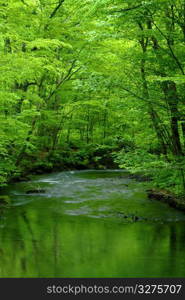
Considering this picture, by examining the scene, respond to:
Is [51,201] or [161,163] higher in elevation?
[161,163]

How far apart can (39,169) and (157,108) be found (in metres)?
12.2

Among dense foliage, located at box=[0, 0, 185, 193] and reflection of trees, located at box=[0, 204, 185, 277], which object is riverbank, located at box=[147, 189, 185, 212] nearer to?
dense foliage, located at box=[0, 0, 185, 193]

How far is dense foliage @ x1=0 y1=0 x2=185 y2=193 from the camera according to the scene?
9422 mm

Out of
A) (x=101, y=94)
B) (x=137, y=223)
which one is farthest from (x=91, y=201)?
(x=101, y=94)

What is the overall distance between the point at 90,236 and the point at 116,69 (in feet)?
23.9

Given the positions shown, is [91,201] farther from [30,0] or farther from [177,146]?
[30,0]

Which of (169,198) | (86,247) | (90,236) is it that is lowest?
(169,198)

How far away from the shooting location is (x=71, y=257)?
6.60m

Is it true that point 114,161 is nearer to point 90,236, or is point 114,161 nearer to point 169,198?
point 169,198

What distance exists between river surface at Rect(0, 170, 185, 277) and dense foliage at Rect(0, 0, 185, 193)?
151cm

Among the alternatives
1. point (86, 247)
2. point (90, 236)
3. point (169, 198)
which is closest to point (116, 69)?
point (169, 198)

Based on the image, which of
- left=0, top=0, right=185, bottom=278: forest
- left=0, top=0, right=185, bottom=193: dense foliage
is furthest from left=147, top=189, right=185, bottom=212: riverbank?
left=0, top=0, right=185, bottom=193: dense foliage

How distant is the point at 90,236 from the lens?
26.6 ft

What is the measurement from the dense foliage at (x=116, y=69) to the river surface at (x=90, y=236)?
151cm
